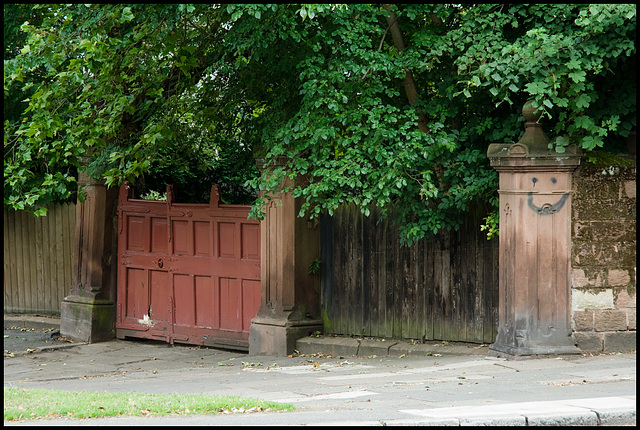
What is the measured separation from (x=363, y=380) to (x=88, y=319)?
6.07 metres

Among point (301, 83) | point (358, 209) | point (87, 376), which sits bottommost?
point (87, 376)

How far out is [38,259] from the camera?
598 inches

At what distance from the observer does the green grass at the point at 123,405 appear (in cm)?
697

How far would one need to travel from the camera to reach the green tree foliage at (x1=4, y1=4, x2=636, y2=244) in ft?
30.9

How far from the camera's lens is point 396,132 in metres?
9.77

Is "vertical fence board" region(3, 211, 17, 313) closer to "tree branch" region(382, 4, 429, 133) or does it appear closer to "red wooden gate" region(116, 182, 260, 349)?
"red wooden gate" region(116, 182, 260, 349)

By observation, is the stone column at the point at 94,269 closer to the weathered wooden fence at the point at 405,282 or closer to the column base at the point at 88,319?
the column base at the point at 88,319

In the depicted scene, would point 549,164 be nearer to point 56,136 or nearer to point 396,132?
point 396,132

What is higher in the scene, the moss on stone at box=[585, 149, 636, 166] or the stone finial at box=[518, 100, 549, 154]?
the stone finial at box=[518, 100, 549, 154]

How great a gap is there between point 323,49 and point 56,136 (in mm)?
3928

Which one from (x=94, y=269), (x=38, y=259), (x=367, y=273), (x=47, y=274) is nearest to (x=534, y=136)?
(x=367, y=273)

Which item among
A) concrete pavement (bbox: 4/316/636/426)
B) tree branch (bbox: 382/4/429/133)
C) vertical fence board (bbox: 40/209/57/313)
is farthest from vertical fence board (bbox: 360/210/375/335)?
vertical fence board (bbox: 40/209/57/313)

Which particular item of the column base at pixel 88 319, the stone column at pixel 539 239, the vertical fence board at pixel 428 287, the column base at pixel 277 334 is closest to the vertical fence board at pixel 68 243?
the column base at pixel 88 319

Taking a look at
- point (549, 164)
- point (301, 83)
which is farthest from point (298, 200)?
point (549, 164)
